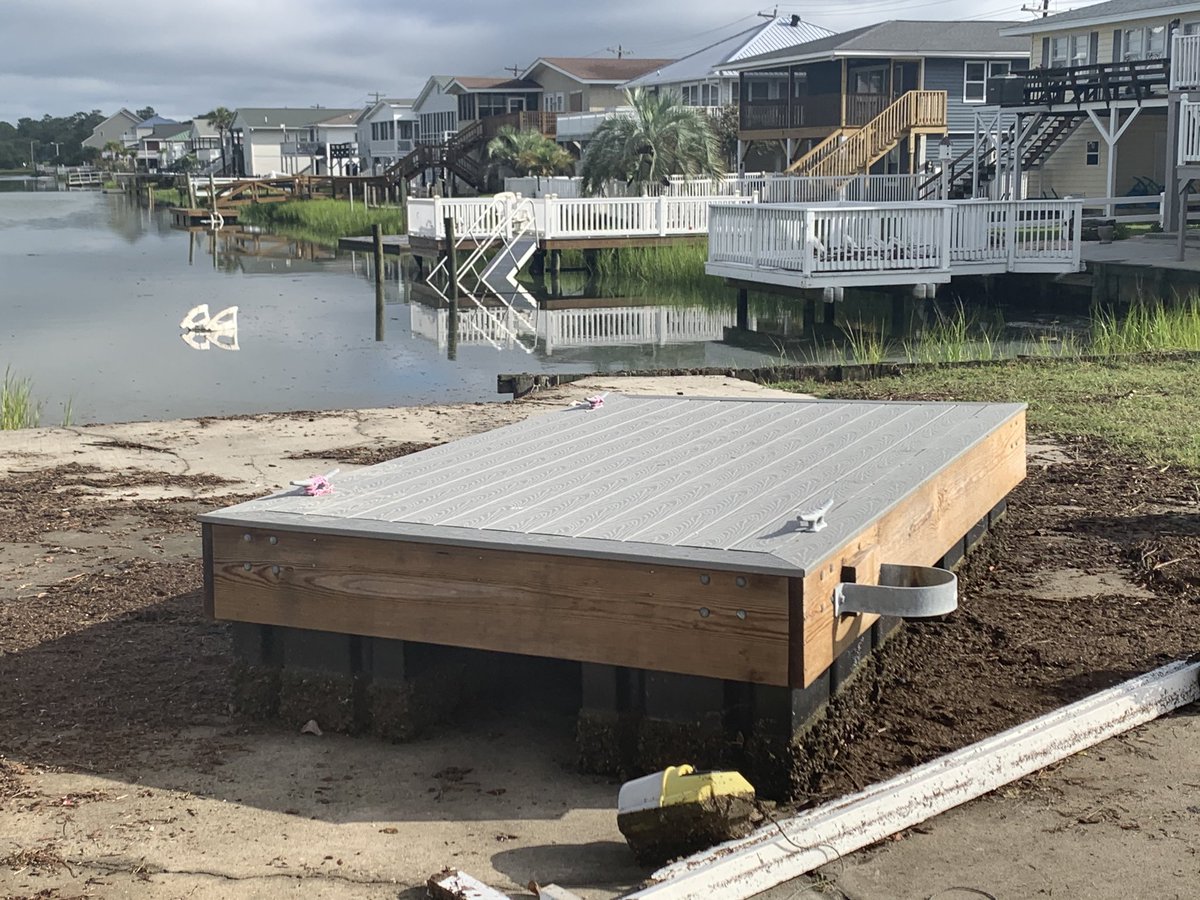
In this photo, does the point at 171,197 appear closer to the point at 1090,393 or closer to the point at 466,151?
the point at 466,151

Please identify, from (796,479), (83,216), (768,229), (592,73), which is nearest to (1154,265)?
(768,229)

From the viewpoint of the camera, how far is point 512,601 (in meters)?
4.11

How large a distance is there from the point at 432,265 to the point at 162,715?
31.5 m

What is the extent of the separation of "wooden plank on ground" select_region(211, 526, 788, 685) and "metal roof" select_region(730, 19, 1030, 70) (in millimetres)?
43021

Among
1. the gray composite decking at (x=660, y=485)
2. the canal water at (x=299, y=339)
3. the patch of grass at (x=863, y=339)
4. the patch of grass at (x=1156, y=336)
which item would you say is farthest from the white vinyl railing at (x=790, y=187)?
the gray composite decking at (x=660, y=485)

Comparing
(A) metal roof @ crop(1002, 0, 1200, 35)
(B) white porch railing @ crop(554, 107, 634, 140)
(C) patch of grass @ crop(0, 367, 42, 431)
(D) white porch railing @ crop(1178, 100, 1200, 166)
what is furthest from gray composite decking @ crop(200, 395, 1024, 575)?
(B) white porch railing @ crop(554, 107, 634, 140)

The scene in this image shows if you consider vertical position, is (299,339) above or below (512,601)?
below

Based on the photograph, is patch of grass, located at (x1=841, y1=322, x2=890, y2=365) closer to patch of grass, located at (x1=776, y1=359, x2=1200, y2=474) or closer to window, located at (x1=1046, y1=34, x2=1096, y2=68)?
patch of grass, located at (x1=776, y1=359, x2=1200, y2=474)

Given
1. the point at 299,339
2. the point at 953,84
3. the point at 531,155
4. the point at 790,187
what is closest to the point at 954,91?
→ the point at 953,84

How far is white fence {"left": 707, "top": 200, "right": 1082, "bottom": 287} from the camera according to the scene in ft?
66.7

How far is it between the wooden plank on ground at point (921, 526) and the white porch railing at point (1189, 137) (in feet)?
62.5

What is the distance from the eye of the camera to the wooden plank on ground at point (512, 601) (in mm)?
3836

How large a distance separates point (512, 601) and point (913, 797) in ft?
3.89

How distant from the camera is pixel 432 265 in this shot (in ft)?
117
